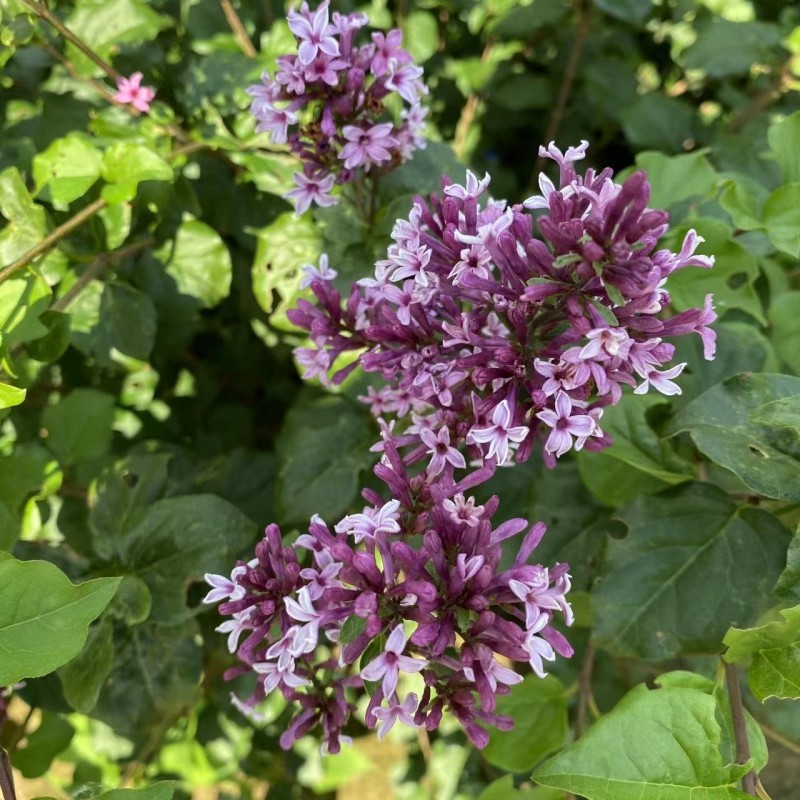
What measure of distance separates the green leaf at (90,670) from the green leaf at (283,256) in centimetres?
54

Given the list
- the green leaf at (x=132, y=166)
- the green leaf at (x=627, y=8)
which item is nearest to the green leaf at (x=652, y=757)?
the green leaf at (x=132, y=166)

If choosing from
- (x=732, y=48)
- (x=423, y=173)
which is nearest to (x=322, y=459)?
(x=423, y=173)

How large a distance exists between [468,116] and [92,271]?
1.02 metres

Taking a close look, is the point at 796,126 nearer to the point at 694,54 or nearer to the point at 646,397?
the point at 646,397

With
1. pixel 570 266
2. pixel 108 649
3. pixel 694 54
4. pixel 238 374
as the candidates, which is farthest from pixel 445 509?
pixel 694 54

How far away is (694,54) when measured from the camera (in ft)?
5.48

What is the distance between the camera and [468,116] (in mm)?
1860

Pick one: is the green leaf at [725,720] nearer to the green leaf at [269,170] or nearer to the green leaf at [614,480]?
the green leaf at [614,480]

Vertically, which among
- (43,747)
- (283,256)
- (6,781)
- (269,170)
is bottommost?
(43,747)

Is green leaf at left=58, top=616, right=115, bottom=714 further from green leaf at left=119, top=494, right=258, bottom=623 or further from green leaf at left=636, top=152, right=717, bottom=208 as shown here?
green leaf at left=636, top=152, right=717, bottom=208

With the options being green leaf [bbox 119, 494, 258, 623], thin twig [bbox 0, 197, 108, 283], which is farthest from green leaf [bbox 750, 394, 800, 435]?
thin twig [bbox 0, 197, 108, 283]

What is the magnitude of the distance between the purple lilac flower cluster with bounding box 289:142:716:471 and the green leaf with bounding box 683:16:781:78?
3.54 ft

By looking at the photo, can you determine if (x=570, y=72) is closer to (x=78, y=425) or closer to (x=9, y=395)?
(x=78, y=425)

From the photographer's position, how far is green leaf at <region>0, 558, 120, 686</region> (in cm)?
74
